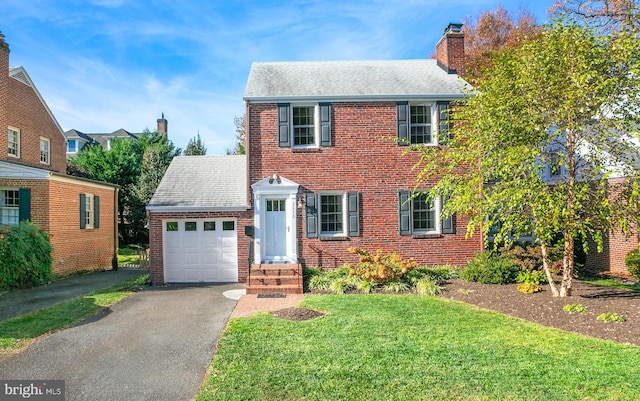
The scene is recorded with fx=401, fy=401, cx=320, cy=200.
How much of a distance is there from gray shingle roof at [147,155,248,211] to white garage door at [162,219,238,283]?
0.65m

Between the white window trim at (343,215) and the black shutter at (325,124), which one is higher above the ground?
the black shutter at (325,124)

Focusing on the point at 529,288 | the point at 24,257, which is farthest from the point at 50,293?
the point at 529,288

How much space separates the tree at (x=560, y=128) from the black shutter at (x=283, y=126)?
19.2 feet

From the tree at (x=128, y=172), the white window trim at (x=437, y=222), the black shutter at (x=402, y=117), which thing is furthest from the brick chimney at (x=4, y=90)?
the white window trim at (x=437, y=222)

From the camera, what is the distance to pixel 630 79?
862 centimetres

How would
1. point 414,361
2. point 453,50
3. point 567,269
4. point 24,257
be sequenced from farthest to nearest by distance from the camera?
point 453,50 → point 24,257 → point 567,269 → point 414,361

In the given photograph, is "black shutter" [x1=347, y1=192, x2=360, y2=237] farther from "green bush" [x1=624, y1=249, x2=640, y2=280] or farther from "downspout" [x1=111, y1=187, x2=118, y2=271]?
"downspout" [x1=111, y1=187, x2=118, y2=271]

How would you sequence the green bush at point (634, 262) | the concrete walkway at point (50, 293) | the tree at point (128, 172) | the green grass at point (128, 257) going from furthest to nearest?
the tree at point (128, 172)
the green grass at point (128, 257)
the green bush at point (634, 262)
the concrete walkway at point (50, 293)

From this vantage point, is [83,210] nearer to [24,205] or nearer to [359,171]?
[24,205]

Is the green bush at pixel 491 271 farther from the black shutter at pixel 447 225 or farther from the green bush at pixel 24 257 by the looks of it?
the green bush at pixel 24 257

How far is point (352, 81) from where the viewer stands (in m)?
14.4

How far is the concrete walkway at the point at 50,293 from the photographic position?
32.8ft

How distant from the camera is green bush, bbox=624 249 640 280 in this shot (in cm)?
1235

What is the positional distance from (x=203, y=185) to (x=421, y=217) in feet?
25.7
